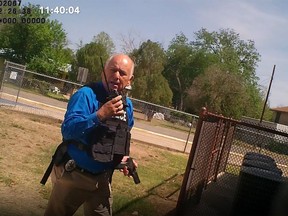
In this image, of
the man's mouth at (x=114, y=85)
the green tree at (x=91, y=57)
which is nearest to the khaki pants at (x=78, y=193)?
the man's mouth at (x=114, y=85)

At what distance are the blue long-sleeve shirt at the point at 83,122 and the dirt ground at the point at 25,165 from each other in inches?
88.2

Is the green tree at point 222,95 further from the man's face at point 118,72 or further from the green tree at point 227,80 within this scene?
the man's face at point 118,72

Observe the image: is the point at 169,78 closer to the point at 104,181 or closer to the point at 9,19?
the point at 9,19

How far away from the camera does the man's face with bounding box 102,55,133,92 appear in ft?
8.55

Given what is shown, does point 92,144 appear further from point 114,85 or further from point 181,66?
point 181,66

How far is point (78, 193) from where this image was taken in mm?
2652

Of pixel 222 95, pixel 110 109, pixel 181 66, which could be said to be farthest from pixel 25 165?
pixel 181 66

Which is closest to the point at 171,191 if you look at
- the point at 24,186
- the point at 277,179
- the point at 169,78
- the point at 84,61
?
the point at 277,179

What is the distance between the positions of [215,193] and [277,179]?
7.46 ft

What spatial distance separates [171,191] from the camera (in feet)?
23.8

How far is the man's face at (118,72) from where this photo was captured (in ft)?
8.55

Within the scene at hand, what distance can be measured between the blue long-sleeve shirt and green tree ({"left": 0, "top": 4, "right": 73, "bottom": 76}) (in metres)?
44.5

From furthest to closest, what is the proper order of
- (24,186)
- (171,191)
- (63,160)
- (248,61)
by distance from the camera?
(248,61) < (171,191) < (24,186) < (63,160)

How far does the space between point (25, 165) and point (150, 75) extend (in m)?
33.3
